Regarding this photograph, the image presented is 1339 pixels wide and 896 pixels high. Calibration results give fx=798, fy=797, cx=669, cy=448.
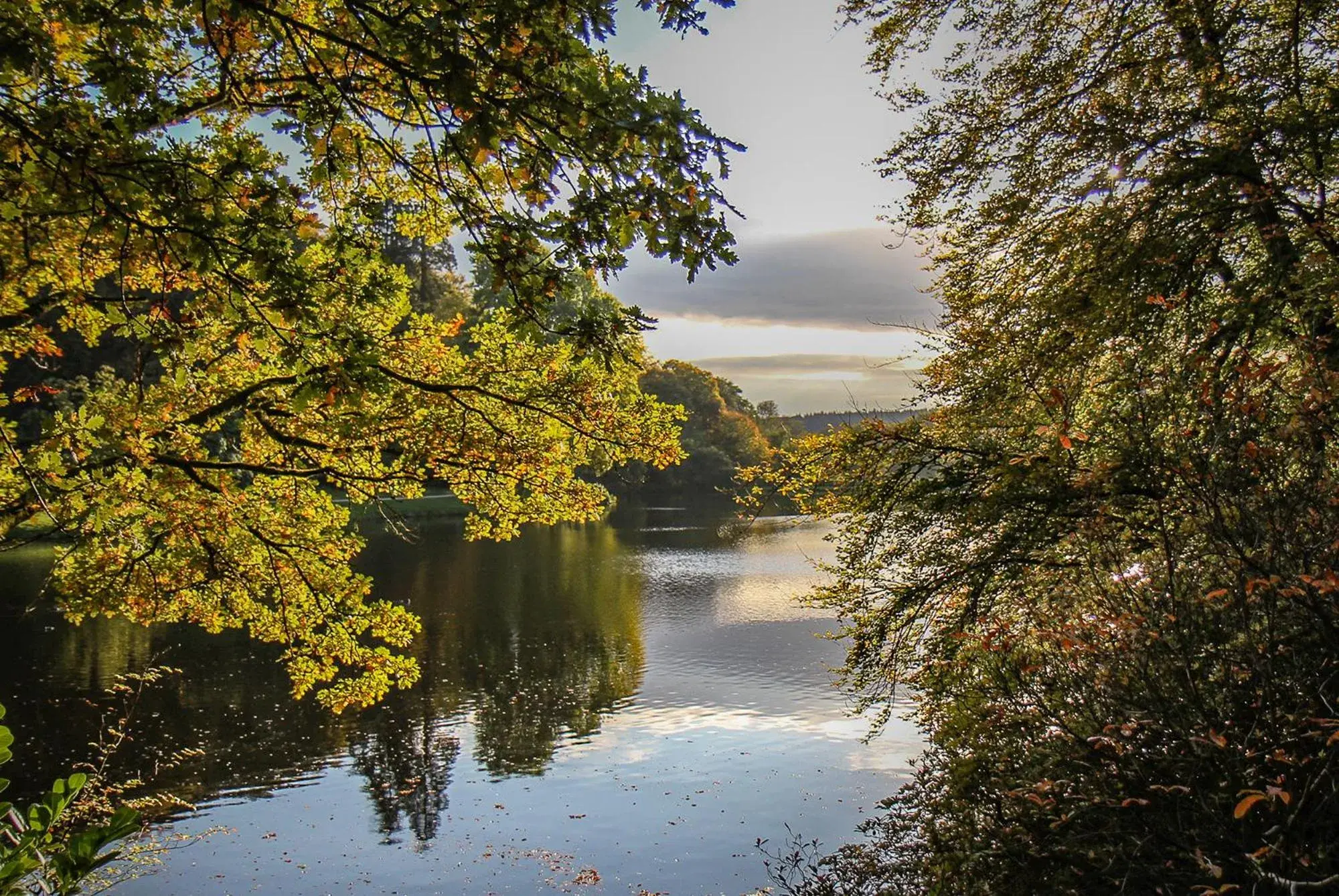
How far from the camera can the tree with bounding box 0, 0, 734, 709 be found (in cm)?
329

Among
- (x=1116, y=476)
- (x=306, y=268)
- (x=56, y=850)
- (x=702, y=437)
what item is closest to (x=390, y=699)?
(x=306, y=268)

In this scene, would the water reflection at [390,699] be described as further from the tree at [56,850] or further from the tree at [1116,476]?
the tree at [56,850]

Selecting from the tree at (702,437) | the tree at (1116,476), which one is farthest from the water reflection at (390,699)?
the tree at (702,437)

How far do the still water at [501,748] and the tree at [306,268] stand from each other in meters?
4.27

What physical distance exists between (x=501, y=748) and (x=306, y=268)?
453 inches

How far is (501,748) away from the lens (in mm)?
14344

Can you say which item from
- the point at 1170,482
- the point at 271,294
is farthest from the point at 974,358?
the point at 271,294

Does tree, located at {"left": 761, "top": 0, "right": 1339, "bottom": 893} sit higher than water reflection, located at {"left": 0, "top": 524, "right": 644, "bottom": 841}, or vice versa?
tree, located at {"left": 761, "top": 0, "right": 1339, "bottom": 893}

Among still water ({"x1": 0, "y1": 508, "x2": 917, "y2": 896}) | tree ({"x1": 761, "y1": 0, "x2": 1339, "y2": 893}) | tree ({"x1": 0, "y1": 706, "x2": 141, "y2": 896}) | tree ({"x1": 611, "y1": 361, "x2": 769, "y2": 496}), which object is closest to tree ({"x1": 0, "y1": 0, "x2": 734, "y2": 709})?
tree ({"x1": 0, "y1": 706, "x2": 141, "y2": 896})

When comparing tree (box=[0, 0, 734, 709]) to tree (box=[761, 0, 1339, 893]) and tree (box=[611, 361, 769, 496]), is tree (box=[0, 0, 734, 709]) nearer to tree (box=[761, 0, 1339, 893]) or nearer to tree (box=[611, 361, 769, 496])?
tree (box=[761, 0, 1339, 893])

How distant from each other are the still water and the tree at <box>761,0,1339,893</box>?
276 cm

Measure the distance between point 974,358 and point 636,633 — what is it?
53.1 ft

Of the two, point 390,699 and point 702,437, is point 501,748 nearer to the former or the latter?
point 390,699

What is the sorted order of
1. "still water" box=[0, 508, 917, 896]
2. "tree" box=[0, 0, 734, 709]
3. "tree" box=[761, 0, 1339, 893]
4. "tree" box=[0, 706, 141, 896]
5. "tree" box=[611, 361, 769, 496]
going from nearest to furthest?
"tree" box=[0, 706, 141, 896], "tree" box=[0, 0, 734, 709], "tree" box=[761, 0, 1339, 893], "still water" box=[0, 508, 917, 896], "tree" box=[611, 361, 769, 496]
